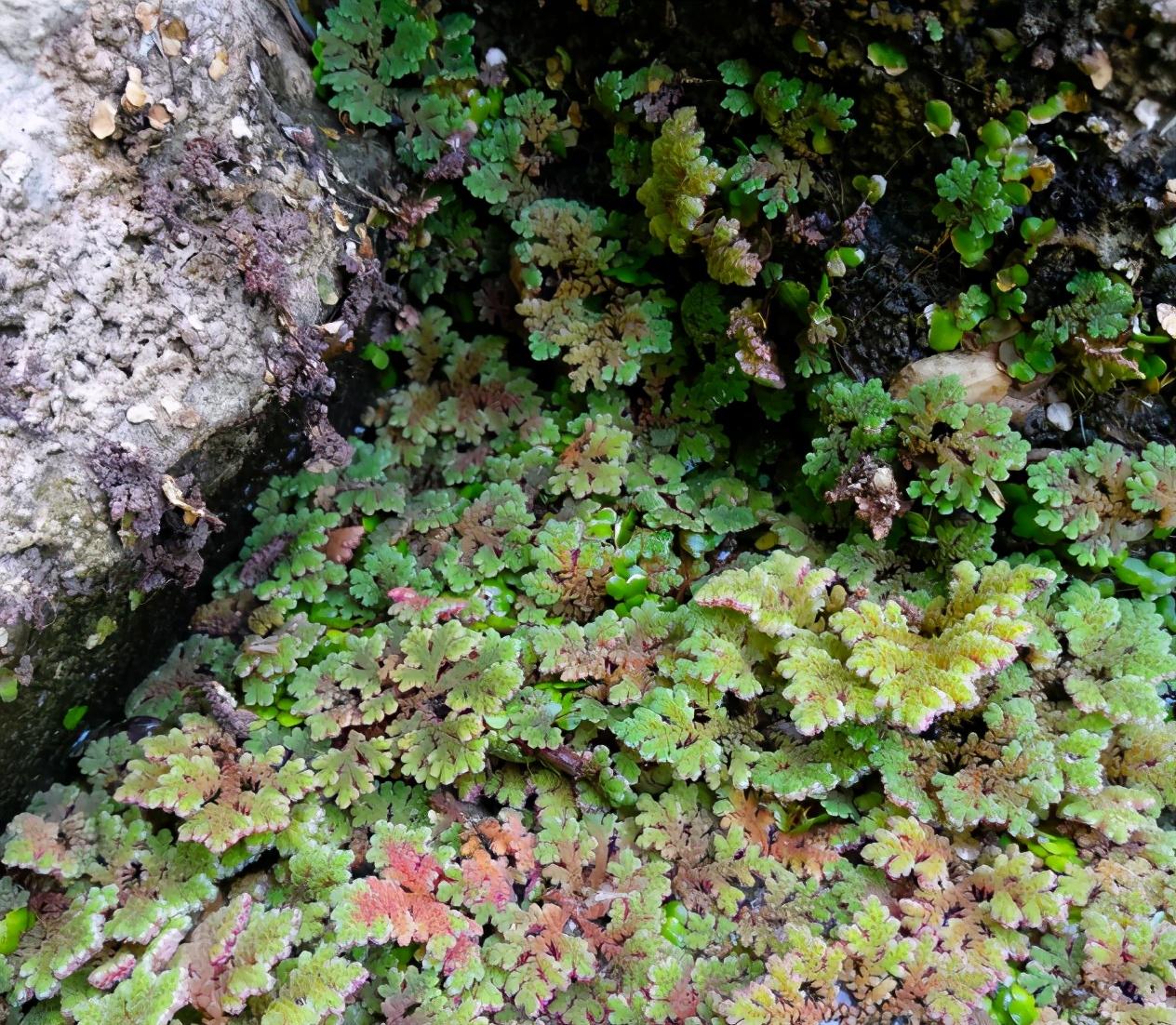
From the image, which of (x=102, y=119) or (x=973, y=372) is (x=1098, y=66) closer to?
(x=973, y=372)

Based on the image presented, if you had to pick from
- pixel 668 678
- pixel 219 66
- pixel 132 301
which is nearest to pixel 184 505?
pixel 132 301

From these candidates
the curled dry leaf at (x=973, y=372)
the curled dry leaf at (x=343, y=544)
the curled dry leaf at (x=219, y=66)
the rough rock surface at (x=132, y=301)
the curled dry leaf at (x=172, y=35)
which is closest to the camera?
the rough rock surface at (x=132, y=301)

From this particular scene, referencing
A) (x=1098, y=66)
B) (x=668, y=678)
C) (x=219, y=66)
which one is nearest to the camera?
(x=1098, y=66)

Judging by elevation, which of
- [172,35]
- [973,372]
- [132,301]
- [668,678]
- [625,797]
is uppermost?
[172,35]

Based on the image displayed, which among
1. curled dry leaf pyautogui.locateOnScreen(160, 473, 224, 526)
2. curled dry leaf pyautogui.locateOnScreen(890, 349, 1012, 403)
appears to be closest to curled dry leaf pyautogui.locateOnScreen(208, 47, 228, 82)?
curled dry leaf pyautogui.locateOnScreen(160, 473, 224, 526)

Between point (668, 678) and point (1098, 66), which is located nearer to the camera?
point (1098, 66)

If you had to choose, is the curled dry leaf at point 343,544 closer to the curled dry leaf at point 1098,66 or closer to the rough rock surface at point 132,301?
the rough rock surface at point 132,301

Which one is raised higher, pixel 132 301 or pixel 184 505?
pixel 132 301

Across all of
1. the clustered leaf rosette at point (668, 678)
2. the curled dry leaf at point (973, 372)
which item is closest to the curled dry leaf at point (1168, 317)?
the clustered leaf rosette at point (668, 678)
